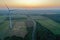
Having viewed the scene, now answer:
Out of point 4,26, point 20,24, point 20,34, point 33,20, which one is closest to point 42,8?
point 33,20

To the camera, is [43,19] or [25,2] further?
[43,19]

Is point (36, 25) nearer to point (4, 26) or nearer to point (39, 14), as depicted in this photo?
point (39, 14)

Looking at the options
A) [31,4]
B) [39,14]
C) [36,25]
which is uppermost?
[31,4]

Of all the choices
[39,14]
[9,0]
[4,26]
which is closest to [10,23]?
[4,26]

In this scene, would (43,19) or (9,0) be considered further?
(43,19)

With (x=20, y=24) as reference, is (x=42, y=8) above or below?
above

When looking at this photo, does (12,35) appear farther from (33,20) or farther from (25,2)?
(25,2)

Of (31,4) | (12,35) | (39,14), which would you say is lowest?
(12,35)

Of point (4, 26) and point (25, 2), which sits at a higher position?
point (25, 2)

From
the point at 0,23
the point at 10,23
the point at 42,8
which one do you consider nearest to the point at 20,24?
the point at 10,23
